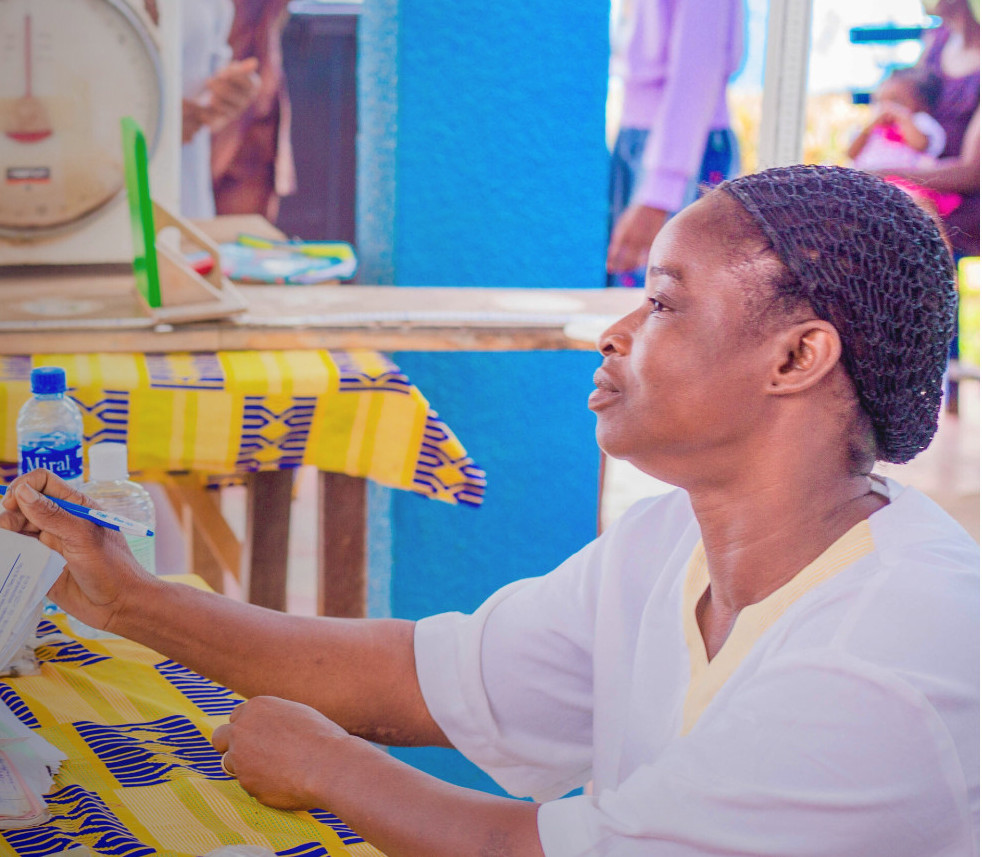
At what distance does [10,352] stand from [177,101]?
0.58 meters

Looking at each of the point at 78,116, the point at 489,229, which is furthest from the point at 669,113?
the point at 78,116

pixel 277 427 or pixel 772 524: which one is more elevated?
pixel 772 524

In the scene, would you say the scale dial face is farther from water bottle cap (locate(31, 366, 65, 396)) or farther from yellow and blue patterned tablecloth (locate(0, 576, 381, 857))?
yellow and blue patterned tablecloth (locate(0, 576, 381, 857))

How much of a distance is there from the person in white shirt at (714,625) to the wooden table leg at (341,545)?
0.77 metres

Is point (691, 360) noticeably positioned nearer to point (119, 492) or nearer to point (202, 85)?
point (119, 492)

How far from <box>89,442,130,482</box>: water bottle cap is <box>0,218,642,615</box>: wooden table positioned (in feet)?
1.96

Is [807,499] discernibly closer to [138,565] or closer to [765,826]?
[765,826]

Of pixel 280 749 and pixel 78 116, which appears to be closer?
pixel 280 749

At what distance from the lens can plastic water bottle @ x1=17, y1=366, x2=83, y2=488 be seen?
120 centimetres

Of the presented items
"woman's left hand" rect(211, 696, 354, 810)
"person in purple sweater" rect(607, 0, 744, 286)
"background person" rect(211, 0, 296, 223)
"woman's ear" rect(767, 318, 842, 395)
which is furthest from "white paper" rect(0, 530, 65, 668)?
"background person" rect(211, 0, 296, 223)

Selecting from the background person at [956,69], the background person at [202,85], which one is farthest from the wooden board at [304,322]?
the background person at [956,69]

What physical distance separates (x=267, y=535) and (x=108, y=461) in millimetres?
860

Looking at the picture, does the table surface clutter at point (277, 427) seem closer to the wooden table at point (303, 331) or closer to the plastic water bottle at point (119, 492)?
the wooden table at point (303, 331)

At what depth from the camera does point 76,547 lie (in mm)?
1011
